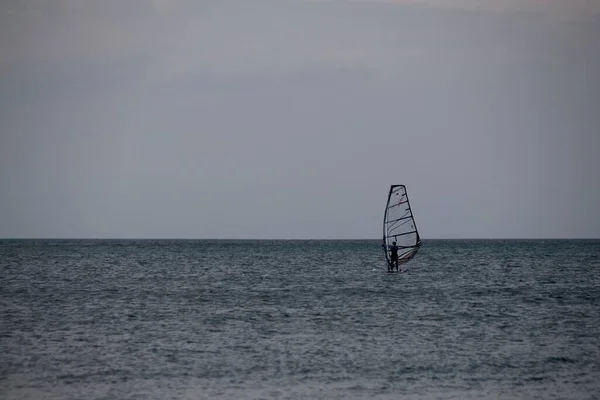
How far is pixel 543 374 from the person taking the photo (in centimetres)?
2636

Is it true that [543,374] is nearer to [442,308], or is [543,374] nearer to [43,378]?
[43,378]

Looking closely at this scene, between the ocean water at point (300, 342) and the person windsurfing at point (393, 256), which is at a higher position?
the person windsurfing at point (393, 256)

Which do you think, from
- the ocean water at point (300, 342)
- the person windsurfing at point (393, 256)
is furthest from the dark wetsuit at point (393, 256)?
the ocean water at point (300, 342)

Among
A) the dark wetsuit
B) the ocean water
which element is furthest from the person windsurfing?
the ocean water

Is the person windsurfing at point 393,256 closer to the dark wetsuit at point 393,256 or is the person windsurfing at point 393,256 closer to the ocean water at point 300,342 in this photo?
the dark wetsuit at point 393,256

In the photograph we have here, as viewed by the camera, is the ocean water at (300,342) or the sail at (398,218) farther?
the sail at (398,218)

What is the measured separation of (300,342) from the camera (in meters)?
32.0

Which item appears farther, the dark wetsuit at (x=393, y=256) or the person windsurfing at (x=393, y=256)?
the dark wetsuit at (x=393, y=256)

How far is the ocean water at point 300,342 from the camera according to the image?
80.3 feet

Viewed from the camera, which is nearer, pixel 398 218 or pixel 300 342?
pixel 300 342

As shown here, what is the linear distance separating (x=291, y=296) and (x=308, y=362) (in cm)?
2295

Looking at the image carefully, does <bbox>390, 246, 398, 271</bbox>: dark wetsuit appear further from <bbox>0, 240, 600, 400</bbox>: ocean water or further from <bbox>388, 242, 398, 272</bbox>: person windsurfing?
<bbox>0, 240, 600, 400</bbox>: ocean water

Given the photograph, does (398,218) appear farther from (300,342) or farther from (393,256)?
(300,342)

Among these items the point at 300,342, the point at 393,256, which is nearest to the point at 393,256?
the point at 393,256
